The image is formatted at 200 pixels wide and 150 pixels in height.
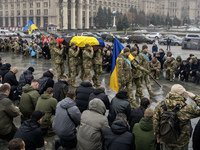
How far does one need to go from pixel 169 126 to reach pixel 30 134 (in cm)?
254

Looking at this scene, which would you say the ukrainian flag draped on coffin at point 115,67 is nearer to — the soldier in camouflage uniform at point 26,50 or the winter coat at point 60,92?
the winter coat at point 60,92

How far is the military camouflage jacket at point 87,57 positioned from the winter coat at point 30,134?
572 cm

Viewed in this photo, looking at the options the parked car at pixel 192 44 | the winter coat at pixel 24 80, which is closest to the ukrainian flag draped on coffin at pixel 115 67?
the winter coat at pixel 24 80

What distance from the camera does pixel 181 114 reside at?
4.11m

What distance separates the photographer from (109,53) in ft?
48.1

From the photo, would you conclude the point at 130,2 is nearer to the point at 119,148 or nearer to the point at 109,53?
the point at 109,53

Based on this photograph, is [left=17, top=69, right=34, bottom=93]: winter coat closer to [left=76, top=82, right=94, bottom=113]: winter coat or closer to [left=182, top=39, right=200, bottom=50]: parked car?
[left=76, top=82, right=94, bottom=113]: winter coat

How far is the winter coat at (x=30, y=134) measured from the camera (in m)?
4.36

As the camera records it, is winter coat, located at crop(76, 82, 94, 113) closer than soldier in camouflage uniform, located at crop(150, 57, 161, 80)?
Yes

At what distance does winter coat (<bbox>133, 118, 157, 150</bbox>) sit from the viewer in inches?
173

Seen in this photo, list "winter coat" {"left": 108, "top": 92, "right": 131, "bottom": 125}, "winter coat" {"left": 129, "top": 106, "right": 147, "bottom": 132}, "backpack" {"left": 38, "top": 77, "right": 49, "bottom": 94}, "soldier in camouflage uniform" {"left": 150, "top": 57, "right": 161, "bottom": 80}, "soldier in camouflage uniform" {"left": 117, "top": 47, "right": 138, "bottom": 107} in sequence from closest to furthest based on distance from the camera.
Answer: "winter coat" {"left": 129, "top": 106, "right": 147, "bottom": 132}, "winter coat" {"left": 108, "top": 92, "right": 131, "bottom": 125}, "backpack" {"left": 38, "top": 77, "right": 49, "bottom": 94}, "soldier in camouflage uniform" {"left": 117, "top": 47, "right": 138, "bottom": 107}, "soldier in camouflage uniform" {"left": 150, "top": 57, "right": 161, "bottom": 80}

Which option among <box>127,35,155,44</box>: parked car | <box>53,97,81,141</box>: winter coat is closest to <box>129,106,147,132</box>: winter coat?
<box>53,97,81,141</box>: winter coat

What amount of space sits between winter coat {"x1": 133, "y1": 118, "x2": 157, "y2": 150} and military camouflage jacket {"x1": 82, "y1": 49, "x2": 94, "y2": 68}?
19.2 feet

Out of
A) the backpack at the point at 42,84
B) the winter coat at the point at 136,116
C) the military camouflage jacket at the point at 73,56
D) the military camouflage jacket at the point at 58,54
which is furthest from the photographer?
the military camouflage jacket at the point at 58,54
